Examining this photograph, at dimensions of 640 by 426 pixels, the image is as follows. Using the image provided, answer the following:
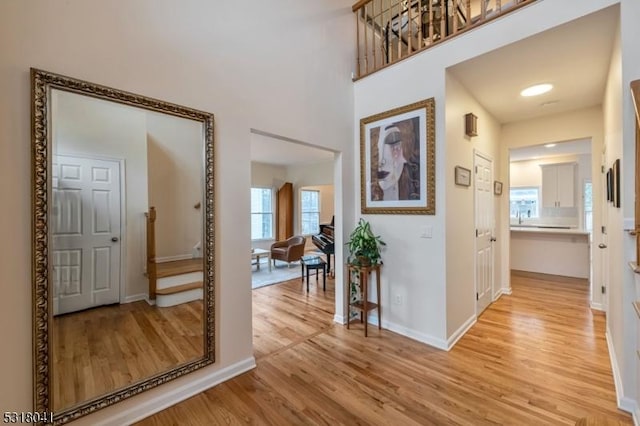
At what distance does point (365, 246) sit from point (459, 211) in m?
1.01

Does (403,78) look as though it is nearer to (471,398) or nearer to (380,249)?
(380,249)

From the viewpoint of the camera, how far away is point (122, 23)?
5.32 ft

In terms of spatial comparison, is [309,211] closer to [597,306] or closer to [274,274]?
[274,274]

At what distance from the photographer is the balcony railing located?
8.74 feet

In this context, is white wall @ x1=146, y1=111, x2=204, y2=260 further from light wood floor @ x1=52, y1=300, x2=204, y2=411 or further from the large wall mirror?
light wood floor @ x1=52, y1=300, x2=204, y2=411

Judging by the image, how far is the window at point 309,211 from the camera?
322 inches

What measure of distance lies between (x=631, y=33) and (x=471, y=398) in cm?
255

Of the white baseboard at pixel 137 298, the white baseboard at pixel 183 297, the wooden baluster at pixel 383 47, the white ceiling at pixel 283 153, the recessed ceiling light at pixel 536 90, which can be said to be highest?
the wooden baluster at pixel 383 47

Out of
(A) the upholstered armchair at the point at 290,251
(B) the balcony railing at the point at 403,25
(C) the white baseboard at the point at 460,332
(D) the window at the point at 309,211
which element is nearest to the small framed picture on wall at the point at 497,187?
(C) the white baseboard at the point at 460,332

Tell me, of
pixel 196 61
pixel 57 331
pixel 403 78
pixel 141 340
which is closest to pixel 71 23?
pixel 196 61

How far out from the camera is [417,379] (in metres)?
2.08

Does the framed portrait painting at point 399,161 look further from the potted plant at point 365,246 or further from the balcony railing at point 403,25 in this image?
the balcony railing at point 403,25

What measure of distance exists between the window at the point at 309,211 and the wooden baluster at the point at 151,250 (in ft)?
19.9

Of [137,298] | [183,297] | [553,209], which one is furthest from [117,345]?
[553,209]
